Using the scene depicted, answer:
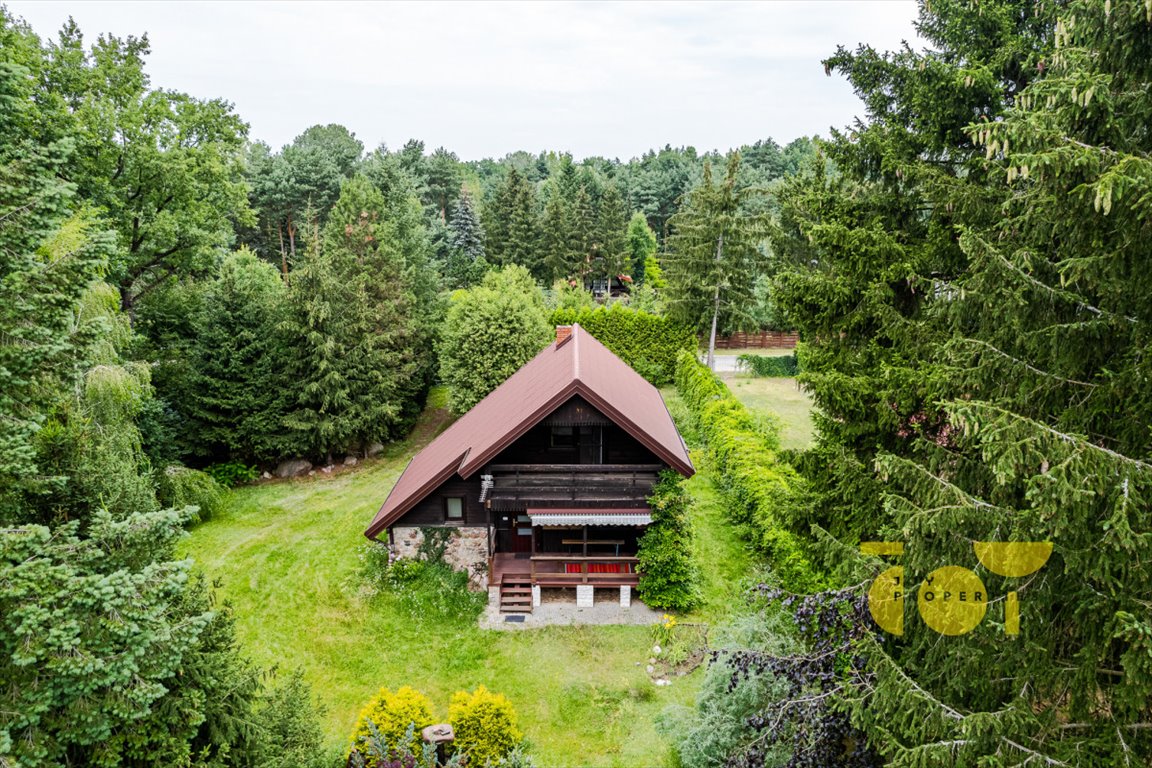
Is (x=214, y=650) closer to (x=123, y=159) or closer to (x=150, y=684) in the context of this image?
(x=150, y=684)

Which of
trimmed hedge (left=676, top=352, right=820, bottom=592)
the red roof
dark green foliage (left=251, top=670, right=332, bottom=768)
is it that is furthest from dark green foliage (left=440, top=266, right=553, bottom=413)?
dark green foliage (left=251, top=670, right=332, bottom=768)

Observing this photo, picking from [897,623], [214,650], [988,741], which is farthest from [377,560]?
[988,741]

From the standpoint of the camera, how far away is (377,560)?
1922 centimetres

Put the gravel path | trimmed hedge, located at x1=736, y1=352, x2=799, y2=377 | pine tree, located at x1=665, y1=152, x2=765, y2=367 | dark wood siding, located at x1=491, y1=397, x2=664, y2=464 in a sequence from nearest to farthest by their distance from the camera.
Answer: the gravel path, dark wood siding, located at x1=491, y1=397, x2=664, y2=464, pine tree, located at x1=665, y1=152, x2=765, y2=367, trimmed hedge, located at x1=736, y1=352, x2=799, y2=377

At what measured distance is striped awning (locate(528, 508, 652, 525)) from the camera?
1725 cm

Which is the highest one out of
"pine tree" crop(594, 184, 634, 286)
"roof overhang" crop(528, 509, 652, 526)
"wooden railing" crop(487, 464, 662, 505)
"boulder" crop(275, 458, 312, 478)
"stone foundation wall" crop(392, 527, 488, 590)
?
"pine tree" crop(594, 184, 634, 286)

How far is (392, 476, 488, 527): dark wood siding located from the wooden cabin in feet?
0.09

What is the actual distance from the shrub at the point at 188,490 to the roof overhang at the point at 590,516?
11.8 meters

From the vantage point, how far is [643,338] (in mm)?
39375

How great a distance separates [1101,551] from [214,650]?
10.2 meters

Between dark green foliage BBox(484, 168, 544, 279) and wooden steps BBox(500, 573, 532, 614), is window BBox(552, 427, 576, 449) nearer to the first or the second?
wooden steps BBox(500, 573, 532, 614)

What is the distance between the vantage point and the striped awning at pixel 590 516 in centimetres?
1725

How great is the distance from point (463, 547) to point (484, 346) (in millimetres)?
12735

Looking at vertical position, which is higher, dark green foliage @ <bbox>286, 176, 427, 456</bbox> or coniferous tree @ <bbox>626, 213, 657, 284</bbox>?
coniferous tree @ <bbox>626, 213, 657, 284</bbox>
